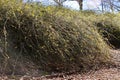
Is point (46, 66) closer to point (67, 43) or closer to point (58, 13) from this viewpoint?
point (67, 43)

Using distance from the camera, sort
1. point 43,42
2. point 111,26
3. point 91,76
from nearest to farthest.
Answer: point 91,76 < point 43,42 < point 111,26

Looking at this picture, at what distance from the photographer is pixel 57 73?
22.1ft

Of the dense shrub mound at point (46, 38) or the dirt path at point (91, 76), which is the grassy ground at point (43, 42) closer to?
the dense shrub mound at point (46, 38)

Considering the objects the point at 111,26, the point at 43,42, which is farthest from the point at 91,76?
the point at 111,26

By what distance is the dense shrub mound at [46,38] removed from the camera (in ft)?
21.8

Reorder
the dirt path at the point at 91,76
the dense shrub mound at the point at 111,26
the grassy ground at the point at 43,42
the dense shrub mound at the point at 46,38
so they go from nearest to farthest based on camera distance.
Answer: the dirt path at the point at 91,76
the grassy ground at the point at 43,42
the dense shrub mound at the point at 46,38
the dense shrub mound at the point at 111,26

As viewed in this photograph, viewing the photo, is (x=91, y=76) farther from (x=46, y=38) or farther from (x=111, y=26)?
(x=111, y=26)

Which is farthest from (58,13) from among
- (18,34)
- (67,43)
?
(18,34)

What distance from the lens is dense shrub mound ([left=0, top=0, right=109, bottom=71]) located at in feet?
21.8

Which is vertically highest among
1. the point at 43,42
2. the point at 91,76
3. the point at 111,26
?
the point at 43,42

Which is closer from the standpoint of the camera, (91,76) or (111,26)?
(91,76)

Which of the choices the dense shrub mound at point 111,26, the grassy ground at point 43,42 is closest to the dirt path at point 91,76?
the grassy ground at point 43,42

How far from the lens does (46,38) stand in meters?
6.82

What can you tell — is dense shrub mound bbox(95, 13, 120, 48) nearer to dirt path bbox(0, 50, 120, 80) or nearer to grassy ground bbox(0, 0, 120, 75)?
grassy ground bbox(0, 0, 120, 75)
